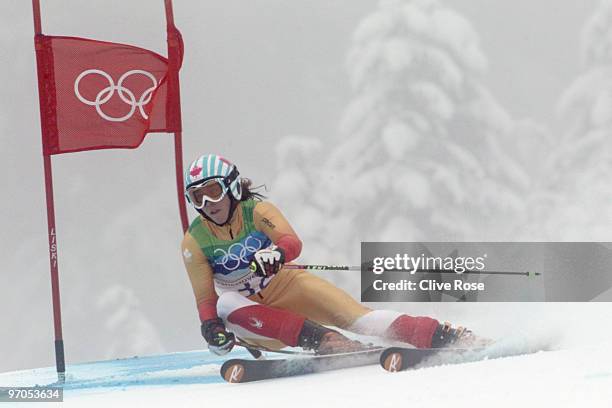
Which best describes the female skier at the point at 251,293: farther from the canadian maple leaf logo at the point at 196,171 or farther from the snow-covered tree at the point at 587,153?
the snow-covered tree at the point at 587,153

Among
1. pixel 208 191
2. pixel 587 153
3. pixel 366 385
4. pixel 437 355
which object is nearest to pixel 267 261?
pixel 208 191

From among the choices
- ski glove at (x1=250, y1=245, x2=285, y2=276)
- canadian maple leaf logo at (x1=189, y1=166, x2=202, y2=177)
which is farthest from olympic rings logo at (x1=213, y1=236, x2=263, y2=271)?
canadian maple leaf logo at (x1=189, y1=166, x2=202, y2=177)

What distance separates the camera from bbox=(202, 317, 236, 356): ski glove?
3889 mm

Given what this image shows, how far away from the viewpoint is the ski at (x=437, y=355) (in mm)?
3830

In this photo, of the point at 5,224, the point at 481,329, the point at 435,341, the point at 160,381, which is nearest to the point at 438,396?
the point at 435,341

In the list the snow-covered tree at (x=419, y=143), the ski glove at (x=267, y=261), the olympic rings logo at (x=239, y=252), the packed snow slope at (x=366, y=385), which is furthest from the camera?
the snow-covered tree at (x=419, y=143)

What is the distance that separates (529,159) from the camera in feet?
15.3

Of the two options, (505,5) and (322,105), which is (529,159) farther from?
(322,105)

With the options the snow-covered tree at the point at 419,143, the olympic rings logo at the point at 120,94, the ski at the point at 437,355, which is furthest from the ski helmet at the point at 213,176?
the ski at the point at 437,355

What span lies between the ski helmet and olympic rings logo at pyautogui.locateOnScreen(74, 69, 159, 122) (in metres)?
0.43

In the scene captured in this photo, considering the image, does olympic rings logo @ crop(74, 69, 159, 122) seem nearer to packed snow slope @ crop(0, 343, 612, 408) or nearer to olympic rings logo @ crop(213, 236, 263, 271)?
olympic rings logo @ crop(213, 236, 263, 271)

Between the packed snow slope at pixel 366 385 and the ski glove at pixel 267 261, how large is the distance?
485mm

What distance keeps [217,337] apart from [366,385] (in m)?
0.74

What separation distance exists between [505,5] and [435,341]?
6.40 feet
